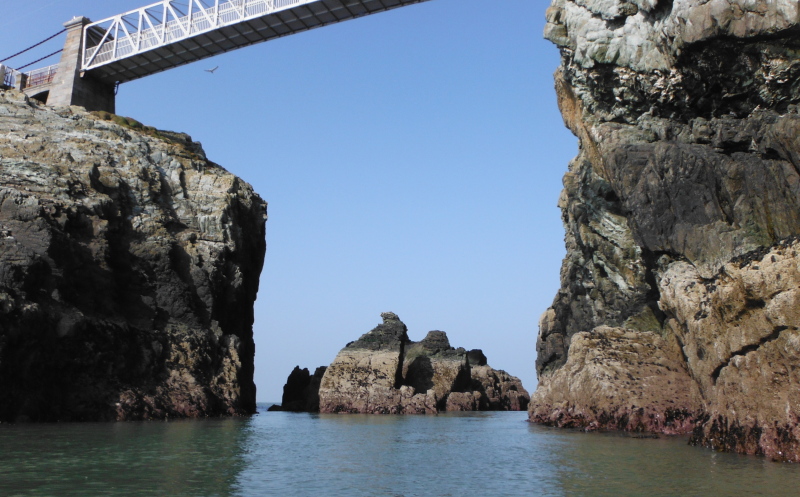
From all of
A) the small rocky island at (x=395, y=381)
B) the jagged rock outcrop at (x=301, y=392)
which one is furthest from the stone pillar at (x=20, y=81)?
the jagged rock outcrop at (x=301, y=392)

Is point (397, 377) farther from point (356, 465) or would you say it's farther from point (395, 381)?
point (356, 465)

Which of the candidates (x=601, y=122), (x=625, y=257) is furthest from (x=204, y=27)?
(x=625, y=257)

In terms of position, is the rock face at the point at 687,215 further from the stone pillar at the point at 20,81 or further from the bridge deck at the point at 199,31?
the stone pillar at the point at 20,81

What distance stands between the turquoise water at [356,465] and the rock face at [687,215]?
3.53 m

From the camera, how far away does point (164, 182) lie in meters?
63.5

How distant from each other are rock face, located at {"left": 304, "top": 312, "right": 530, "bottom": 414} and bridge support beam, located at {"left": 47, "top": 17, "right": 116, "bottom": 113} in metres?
36.3

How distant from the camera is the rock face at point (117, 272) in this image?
1756 inches

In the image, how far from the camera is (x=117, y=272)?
5547cm

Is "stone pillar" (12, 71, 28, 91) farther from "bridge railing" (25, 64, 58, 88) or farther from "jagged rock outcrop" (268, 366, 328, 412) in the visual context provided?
"jagged rock outcrop" (268, 366, 328, 412)

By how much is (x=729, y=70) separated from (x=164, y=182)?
45251 millimetres

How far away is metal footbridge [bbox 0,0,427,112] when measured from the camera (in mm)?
62812

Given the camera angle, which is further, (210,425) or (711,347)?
(210,425)

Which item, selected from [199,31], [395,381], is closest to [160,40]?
[199,31]

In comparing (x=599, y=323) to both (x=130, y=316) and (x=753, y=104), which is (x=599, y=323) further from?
(x=130, y=316)
